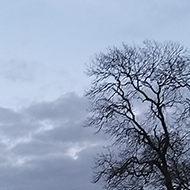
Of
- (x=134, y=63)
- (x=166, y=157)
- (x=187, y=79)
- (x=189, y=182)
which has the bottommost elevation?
(x=189, y=182)

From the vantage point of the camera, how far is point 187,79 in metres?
24.4

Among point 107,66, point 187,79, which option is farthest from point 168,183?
point 107,66

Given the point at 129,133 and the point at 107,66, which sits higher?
the point at 107,66

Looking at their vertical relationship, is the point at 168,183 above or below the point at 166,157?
below

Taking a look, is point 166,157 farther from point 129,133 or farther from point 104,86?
point 104,86

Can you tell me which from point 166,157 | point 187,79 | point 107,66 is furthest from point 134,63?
point 166,157

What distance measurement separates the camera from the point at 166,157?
985 inches

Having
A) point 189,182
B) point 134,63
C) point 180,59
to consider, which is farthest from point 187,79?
point 189,182

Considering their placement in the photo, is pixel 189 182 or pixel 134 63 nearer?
pixel 189 182

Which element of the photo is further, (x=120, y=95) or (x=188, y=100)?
(x=120, y=95)

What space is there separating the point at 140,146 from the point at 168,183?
2.45m

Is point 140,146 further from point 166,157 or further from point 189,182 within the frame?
point 189,182

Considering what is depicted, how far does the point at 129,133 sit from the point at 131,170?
1849 millimetres

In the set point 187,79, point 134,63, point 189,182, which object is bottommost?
point 189,182
